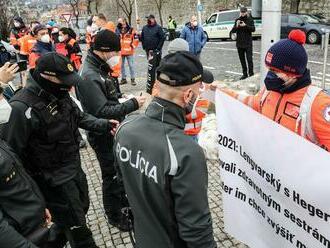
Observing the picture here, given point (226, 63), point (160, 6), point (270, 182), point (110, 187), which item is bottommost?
point (226, 63)

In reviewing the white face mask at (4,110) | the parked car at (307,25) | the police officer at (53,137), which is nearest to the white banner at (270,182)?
the police officer at (53,137)

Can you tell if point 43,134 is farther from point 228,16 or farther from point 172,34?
point 172,34

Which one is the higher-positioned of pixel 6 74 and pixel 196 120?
pixel 6 74

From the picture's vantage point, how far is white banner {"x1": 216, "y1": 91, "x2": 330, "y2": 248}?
2197 millimetres

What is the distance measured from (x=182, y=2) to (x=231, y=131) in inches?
1394

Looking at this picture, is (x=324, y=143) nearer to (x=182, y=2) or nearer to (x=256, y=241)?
(x=256, y=241)

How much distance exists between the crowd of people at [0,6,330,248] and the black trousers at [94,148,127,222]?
0.04ft

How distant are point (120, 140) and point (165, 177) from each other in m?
0.38

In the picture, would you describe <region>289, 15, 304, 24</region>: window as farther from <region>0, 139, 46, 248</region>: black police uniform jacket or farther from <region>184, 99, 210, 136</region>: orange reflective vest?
<region>0, 139, 46, 248</region>: black police uniform jacket

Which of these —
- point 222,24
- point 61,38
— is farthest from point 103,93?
point 222,24

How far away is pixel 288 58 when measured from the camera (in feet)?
9.39

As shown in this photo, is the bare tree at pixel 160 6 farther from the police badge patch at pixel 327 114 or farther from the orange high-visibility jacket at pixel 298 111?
the police badge patch at pixel 327 114

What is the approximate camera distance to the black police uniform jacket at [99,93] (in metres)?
3.59

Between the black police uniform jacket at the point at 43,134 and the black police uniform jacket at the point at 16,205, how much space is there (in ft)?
1.58
